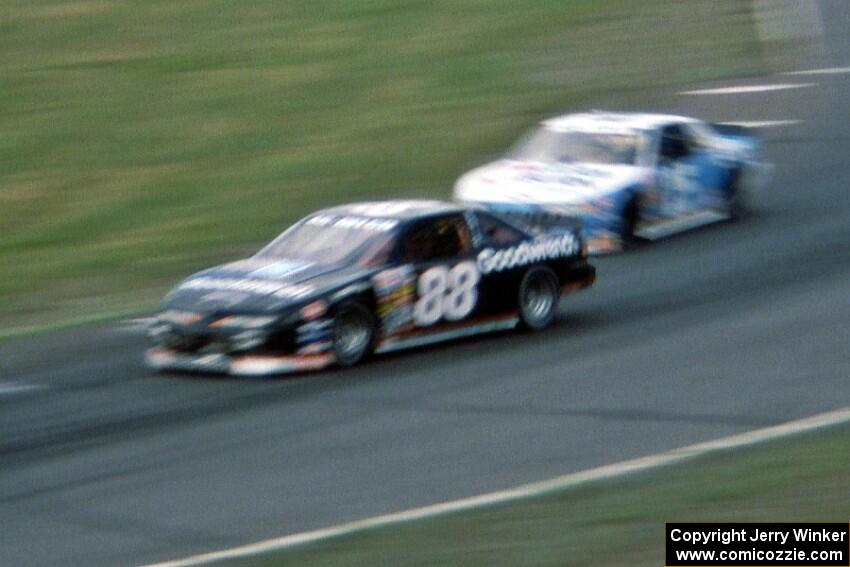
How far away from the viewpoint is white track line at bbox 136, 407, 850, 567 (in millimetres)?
7035

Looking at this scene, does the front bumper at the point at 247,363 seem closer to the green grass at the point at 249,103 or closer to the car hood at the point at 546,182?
the green grass at the point at 249,103

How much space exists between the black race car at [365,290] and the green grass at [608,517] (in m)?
4.09

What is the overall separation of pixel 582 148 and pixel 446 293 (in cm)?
511

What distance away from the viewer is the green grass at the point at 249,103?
17203 mm

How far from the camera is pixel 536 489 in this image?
7.73 metres

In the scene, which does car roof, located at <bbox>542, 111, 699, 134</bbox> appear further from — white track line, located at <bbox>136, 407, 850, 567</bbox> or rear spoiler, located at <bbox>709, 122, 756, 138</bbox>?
white track line, located at <bbox>136, 407, 850, 567</bbox>

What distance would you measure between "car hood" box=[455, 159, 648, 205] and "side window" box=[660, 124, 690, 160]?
0.56 m

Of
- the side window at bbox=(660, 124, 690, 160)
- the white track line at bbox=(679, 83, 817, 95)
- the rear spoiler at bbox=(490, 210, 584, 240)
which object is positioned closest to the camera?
the rear spoiler at bbox=(490, 210, 584, 240)

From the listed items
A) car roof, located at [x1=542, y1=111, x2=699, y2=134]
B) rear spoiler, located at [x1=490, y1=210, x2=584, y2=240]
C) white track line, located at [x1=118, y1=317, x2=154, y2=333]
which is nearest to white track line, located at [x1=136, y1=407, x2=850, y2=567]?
rear spoiler, located at [x1=490, y1=210, x2=584, y2=240]

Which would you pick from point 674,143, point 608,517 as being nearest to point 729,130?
A: point 674,143

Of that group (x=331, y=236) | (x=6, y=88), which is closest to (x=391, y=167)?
(x=6, y=88)

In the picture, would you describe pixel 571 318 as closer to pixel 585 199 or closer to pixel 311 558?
pixel 585 199

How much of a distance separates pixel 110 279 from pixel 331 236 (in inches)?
162

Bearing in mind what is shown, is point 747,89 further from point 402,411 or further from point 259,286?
point 402,411
